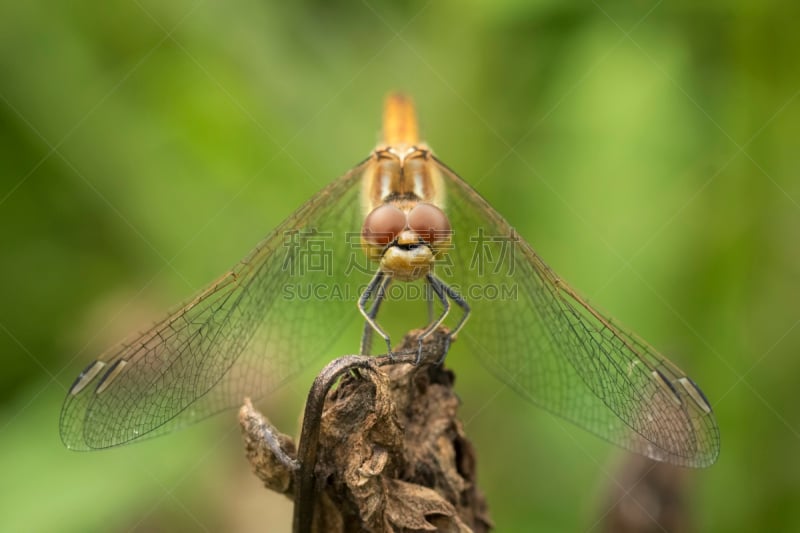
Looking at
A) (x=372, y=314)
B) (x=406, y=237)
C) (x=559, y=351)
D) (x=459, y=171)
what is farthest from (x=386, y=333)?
(x=459, y=171)

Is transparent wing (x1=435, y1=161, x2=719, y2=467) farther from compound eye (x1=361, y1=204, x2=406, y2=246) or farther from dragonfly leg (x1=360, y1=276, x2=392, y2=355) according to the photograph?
compound eye (x1=361, y1=204, x2=406, y2=246)

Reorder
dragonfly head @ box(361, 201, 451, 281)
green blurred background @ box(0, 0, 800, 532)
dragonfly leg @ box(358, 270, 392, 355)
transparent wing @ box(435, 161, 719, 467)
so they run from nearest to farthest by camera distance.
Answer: transparent wing @ box(435, 161, 719, 467) → dragonfly head @ box(361, 201, 451, 281) → dragonfly leg @ box(358, 270, 392, 355) → green blurred background @ box(0, 0, 800, 532)

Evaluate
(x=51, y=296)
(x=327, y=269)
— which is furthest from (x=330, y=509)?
(x=51, y=296)

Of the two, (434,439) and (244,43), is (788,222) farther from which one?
(244,43)

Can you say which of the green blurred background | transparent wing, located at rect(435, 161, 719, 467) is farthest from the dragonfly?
the green blurred background

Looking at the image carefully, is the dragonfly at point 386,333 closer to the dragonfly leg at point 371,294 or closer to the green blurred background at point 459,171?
the dragonfly leg at point 371,294

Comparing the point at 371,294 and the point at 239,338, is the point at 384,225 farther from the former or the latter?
the point at 239,338
